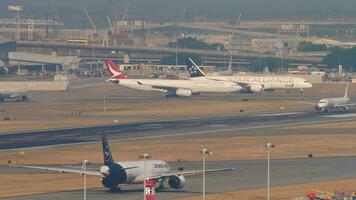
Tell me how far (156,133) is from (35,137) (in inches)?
Result: 605

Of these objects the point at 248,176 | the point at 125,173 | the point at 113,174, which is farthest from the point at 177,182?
the point at 248,176

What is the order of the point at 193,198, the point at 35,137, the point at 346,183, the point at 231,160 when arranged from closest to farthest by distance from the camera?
the point at 193,198, the point at 346,183, the point at 231,160, the point at 35,137

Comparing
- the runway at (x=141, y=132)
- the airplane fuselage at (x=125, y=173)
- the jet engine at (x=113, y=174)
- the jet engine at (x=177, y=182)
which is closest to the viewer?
the jet engine at (x=113, y=174)

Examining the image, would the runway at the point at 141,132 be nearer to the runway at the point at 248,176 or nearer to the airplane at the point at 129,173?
the runway at the point at 248,176

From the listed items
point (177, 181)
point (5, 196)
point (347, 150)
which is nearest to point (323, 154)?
point (347, 150)

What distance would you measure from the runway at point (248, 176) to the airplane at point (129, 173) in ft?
3.17

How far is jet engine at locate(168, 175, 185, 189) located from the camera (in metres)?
122

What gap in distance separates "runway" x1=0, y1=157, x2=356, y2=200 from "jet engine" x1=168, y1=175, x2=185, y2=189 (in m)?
0.45

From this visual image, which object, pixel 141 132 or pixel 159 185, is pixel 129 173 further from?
pixel 141 132

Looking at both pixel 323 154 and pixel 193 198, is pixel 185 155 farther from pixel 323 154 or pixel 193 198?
pixel 193 198

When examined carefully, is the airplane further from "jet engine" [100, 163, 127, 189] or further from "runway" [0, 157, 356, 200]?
"runway" [0, 157, 356, 200]

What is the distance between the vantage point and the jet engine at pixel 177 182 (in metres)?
122

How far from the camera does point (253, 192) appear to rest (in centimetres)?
12238

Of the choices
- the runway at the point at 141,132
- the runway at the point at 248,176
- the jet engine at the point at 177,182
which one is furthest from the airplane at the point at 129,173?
the runway at the point at 141,132
